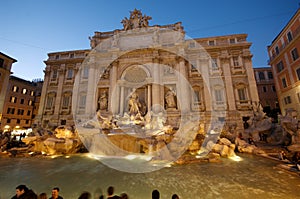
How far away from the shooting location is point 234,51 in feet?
56.4

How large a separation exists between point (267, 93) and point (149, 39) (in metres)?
21.8

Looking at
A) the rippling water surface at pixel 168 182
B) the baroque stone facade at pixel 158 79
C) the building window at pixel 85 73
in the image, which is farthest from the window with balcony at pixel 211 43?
the building window at pixel 85 73

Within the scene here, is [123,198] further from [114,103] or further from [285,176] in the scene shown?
[114,103]

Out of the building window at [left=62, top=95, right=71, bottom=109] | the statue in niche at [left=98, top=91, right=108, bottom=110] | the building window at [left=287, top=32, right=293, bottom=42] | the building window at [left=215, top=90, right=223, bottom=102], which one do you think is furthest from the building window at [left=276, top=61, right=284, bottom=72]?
the building window at [left=62, top=95, right=71, bottom=109]

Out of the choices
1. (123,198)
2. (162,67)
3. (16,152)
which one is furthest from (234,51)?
(16,152)

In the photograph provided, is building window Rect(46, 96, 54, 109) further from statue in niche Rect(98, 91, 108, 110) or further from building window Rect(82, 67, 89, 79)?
statue in niche Rect(98, 91, 108, 110)

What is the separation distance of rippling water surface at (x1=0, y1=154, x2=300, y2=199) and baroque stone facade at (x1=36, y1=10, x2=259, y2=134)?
919cm

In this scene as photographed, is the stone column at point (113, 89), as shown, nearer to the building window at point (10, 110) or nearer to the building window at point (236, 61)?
the building window at point (236, 61)

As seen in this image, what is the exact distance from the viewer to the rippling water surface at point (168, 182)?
133 inches

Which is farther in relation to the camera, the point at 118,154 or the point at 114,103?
the point at 114,103

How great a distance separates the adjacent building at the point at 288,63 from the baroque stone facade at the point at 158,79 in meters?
4.68

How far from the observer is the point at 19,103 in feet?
84.1

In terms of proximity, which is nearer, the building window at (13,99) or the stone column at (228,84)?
the stone column at (228,84)

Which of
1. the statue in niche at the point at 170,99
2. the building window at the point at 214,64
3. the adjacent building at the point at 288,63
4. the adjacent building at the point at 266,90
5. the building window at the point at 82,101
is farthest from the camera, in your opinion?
the adjacent building at the point at 266,90
